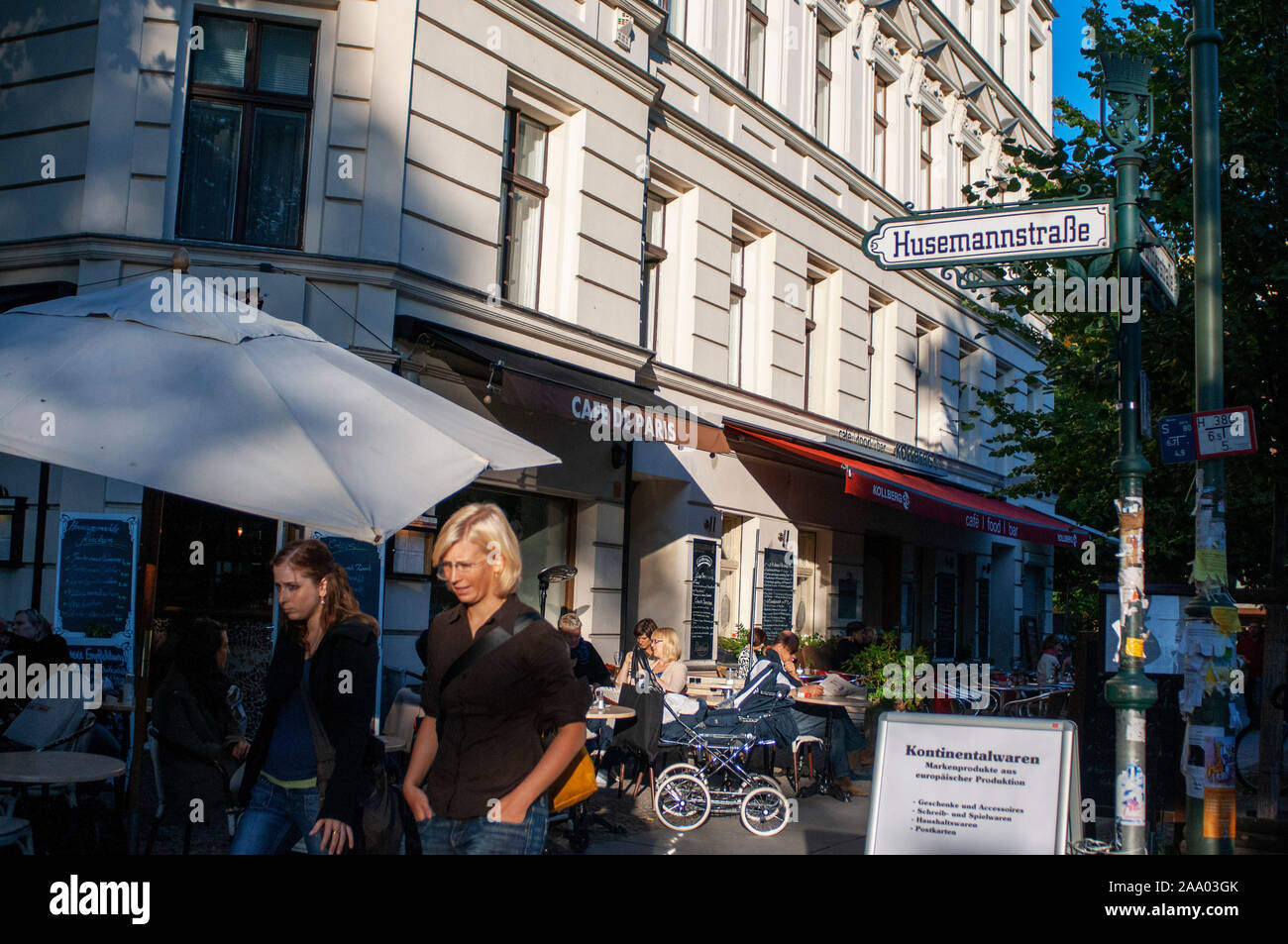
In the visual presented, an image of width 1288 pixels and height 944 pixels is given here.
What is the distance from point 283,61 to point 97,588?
16.4 feet

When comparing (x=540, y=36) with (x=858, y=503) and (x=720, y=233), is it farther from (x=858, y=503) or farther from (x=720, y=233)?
(x=858, y=503)

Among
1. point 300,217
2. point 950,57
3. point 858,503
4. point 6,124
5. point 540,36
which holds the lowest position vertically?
point 858,503

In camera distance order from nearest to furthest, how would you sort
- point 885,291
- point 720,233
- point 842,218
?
point 720,233
point 842,218
point 885,291

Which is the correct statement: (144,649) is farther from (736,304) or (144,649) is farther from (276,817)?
(736,304)

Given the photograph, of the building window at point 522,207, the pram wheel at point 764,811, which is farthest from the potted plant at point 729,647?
the pram wheel at point 764,811

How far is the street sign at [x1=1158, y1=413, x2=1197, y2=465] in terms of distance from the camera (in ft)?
25.1

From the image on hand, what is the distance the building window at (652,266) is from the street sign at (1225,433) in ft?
25.6

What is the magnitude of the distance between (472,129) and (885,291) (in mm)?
10571

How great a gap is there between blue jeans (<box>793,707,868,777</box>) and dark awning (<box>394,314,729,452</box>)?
294cm

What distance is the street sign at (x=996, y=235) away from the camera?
6508 mm

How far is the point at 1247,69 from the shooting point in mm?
10742

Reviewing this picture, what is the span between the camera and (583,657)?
34.0 feet

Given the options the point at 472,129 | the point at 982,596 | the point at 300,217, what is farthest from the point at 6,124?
the point at 982,596

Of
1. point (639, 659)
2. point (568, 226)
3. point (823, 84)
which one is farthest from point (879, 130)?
point (639, 659)
